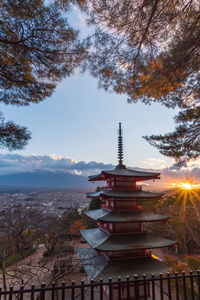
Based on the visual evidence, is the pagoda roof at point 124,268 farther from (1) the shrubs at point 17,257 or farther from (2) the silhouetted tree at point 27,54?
(1) the shrubs at point 17,257

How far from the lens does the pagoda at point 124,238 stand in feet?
21.9

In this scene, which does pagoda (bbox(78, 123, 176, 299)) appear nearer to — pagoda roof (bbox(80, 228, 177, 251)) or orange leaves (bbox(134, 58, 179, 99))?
pagoda roof (bbox(80, 228, 177, 251))

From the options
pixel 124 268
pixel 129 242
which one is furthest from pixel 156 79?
pixel 124 268

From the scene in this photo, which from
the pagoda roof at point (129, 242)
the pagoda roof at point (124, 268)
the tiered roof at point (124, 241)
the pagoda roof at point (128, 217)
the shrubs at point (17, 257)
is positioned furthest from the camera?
the shrubs at point (17, 257)

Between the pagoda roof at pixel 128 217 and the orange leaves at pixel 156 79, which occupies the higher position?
the orange leaves at pixel 156 79

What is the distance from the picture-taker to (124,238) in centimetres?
749

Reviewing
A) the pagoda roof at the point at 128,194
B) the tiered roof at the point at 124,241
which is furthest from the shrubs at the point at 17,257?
the pagoda roof at the point at 128,194

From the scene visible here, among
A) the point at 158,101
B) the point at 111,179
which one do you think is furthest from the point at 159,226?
the point at 158,101

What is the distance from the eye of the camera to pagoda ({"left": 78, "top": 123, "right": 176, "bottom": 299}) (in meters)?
6.69

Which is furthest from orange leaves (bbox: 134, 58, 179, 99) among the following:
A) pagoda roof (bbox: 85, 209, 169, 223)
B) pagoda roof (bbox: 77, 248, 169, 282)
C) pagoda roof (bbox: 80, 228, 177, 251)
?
pagoda roof (bbox: 77, 248, 169, 282)

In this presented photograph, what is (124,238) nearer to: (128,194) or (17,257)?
(128,194)

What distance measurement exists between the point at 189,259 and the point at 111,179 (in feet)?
30.1

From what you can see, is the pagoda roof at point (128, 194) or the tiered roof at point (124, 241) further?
the pagoda roof at point (128, 194)

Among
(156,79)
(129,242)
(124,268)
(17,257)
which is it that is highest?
(156,79)
